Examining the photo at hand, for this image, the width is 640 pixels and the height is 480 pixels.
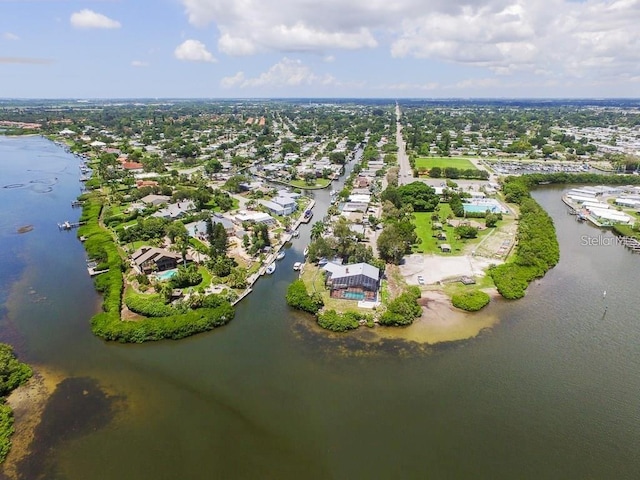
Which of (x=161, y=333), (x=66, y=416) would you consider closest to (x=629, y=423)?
(x=161, y=333)

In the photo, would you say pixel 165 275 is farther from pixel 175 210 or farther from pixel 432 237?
pixel 432 237

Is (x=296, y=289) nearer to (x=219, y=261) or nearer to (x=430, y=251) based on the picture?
(x=219, y=261)

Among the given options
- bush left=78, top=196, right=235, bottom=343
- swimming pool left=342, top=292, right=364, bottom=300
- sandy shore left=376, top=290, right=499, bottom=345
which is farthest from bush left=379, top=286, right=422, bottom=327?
bush left=78, top=196, right=235, bottom=343

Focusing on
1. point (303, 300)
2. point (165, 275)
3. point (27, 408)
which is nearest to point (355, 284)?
point (303, 300)

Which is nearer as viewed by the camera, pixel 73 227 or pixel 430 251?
pixel 430 251

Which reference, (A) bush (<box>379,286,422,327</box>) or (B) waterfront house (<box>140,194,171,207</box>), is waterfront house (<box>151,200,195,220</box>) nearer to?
(B) waterfront house (<box>140,194,171,207</box>)

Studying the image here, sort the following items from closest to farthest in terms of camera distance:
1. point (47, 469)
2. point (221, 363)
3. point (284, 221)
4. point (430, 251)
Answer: point (47, 469) < point (221, 363) < point (430, 251) < point (284, 221)
